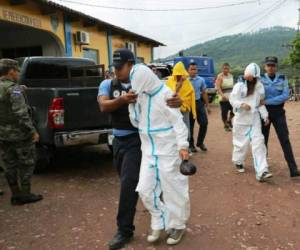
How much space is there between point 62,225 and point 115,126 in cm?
134

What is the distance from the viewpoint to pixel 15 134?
491 cm

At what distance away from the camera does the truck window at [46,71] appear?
273 inches

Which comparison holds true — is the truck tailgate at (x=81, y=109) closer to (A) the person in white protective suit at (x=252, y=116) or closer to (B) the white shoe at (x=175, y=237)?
(A) the person in white protective suit at (x=252, y=116)

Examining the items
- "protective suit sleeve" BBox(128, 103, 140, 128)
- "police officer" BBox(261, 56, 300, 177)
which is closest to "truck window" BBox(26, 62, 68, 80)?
"police officer" BBox(261, 56, 300, 177)

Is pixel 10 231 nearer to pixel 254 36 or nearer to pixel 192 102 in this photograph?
pixel 192 102

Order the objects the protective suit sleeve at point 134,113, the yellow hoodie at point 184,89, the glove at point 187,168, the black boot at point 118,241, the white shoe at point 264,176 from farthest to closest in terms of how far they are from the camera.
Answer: the yellow hoodie at point 184,89, the white shoe at point 264,176, the black boot at point 118,241, the protective suit sleeve at point 134,113, the glove at point 187,168

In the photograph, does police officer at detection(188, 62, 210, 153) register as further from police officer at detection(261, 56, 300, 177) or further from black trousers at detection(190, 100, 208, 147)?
police officer at detection(261, 56, 300, 177)

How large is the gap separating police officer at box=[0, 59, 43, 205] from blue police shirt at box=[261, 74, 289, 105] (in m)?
3.21

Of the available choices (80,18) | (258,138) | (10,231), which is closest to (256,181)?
(258,138)

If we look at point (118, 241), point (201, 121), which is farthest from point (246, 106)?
point (118, 241)

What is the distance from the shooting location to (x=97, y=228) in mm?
4203

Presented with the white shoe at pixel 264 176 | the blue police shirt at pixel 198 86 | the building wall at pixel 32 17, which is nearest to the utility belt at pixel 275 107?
the white shoe at pixel 264 176

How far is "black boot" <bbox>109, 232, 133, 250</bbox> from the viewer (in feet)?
12.1

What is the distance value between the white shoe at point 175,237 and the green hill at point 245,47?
208 ft
